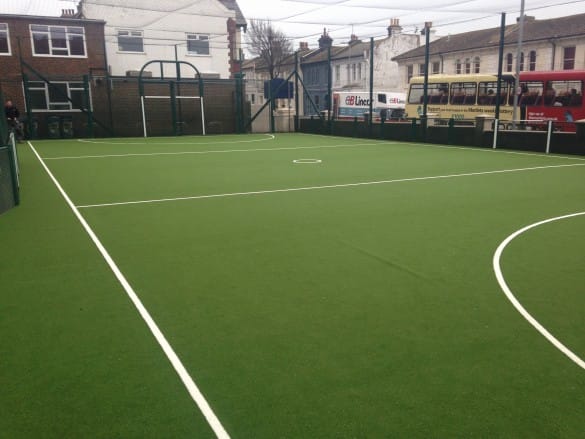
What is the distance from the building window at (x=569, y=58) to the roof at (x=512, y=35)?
102 cm

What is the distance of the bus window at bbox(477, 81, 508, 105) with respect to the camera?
24.9 meters

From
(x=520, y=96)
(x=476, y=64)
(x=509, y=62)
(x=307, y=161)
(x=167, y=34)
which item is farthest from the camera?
(x=476, y=64)

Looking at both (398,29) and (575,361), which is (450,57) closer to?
(398,29)

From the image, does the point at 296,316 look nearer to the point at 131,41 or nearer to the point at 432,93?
the point at 432,93

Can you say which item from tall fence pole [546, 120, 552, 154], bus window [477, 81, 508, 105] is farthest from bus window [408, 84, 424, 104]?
tall fence pole [546, 120, 552, 154]

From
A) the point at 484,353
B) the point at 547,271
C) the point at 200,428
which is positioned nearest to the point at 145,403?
the point at 200,428

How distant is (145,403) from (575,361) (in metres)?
3.02

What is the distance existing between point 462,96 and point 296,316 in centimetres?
2510

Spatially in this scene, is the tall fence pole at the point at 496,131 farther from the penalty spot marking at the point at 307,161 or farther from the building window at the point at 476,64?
the building window at the point at 476,64

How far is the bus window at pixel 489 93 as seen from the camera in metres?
24.9

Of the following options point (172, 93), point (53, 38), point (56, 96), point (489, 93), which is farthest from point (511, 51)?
point (56, 96)

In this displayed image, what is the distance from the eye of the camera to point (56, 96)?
27.0 metres

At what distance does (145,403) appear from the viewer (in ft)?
11.0

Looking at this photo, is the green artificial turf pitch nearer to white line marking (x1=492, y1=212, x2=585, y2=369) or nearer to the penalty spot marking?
white line marking (x1=492, y1=212, x2=585, y2=369)
